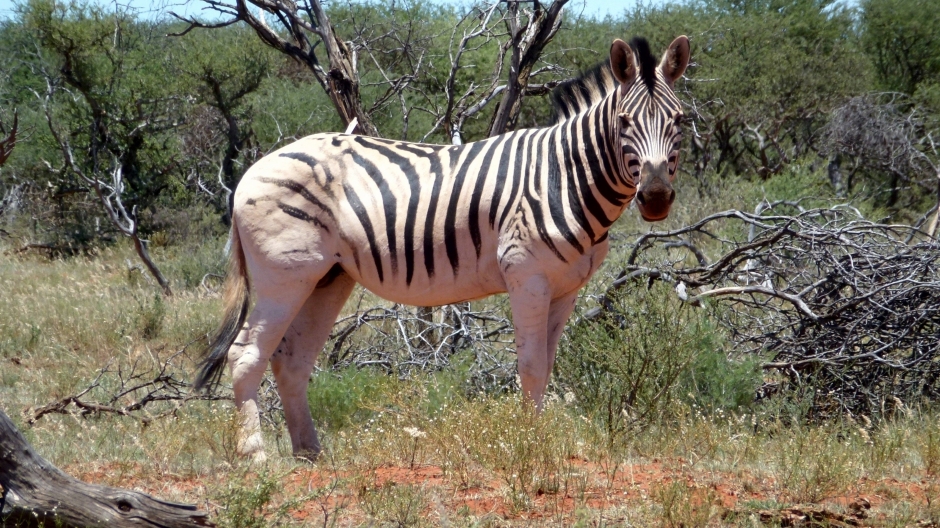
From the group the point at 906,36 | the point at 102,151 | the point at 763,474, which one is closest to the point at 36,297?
the point at 102,151

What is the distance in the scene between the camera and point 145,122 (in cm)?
1603

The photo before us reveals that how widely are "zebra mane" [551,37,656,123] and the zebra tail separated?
2.07 metres

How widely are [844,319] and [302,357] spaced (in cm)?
370

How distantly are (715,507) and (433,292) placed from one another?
2.20 m

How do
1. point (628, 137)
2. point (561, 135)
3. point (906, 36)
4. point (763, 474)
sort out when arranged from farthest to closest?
point (906, 36), point (561, 135), point (628, 137), point (763, 474)

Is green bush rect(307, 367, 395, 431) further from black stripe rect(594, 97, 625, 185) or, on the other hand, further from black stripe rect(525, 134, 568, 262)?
black stripe rect(594, 97, 625, 185)

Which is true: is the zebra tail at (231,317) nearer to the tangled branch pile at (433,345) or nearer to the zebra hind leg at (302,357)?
the zebra hind leg at (302,357)

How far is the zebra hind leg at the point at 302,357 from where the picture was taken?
5.64 meters

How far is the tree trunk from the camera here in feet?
10.6

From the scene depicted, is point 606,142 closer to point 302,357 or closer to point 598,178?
point 598,178

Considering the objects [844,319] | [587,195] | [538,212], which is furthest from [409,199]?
[844,319]

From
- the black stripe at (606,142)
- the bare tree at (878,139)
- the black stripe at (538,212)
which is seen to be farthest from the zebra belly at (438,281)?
the bare tree at (878,139)

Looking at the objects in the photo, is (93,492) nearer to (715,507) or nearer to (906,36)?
(715,507)

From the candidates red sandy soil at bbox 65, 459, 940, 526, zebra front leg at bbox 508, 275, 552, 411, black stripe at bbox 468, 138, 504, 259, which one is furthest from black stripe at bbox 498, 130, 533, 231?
red sandy soil at bbox 65, 459, 940, 526
